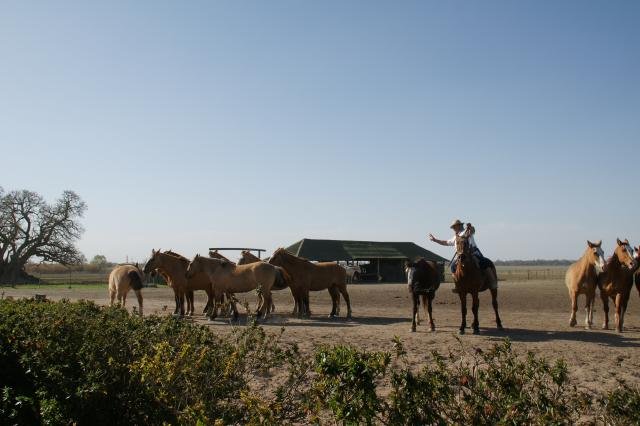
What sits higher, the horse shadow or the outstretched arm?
the outstretched arm

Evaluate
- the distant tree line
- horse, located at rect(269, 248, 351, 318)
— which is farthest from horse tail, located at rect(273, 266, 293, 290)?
the distant tree line

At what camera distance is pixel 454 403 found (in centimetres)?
412

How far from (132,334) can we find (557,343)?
7356mm

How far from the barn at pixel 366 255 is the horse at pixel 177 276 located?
104ft

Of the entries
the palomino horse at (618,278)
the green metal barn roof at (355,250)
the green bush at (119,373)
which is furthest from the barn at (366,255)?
the green bush at (119,373)

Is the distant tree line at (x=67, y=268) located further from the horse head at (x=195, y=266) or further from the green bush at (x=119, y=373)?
the green bush at (x=119, y=373)

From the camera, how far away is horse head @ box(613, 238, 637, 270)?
11.7 m

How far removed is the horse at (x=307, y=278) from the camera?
15.7 metres

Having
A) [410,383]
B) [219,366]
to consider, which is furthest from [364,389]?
[219,366]

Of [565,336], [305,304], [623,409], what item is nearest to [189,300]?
[305,304]

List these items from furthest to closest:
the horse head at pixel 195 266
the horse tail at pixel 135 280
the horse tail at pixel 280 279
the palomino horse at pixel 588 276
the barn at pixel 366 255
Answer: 1. the barn at pixel 366 255
2. the horse tail at pixel 135 280
3. the horse head at pixel 195 266
4. the horse tail at pixel 280 279
5. the palomino horse at pixel 588 276

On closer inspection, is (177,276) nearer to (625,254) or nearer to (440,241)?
(440,241)

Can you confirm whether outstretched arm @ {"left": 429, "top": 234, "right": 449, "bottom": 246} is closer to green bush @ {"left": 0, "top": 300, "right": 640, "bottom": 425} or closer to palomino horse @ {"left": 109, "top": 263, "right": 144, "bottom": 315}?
green bush @ {"left": 0, "top": 300, "right": 640, "bottom": 425}

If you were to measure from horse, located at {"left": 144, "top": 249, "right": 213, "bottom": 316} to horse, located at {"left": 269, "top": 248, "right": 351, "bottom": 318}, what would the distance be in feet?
8.21
